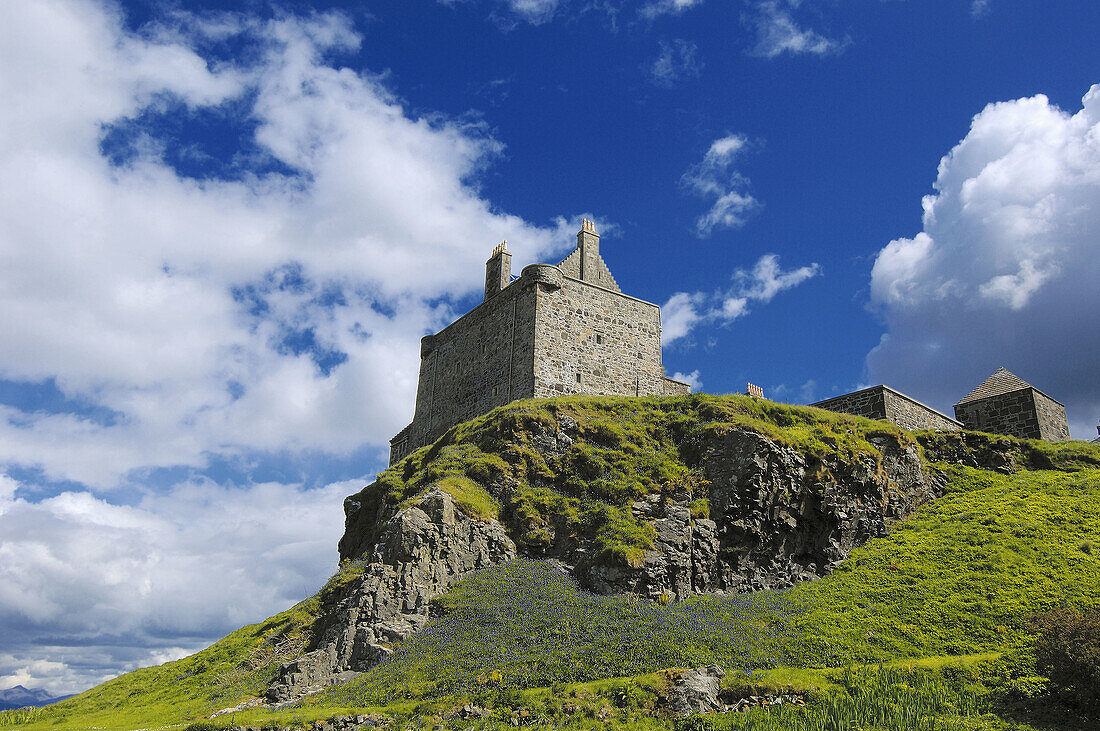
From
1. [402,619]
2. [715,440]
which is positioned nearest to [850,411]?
[715,440]

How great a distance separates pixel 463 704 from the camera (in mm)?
19766

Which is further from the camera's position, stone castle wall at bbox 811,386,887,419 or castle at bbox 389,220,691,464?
castle at bbox 389,220,691,464

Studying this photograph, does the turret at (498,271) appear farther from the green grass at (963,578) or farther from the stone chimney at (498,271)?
the green grass at (963,578)

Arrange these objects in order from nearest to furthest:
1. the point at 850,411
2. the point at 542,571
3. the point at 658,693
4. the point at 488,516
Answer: the point at 658,693 < the point at 542,571 < the point at 488,516 < the point at 850,411

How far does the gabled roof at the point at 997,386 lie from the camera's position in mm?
40938

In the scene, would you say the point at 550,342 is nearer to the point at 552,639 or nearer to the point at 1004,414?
the point at 552,639

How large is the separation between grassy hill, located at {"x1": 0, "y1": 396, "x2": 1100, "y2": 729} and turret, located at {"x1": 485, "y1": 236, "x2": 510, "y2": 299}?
12.5 meters

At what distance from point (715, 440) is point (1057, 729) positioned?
14622 mm

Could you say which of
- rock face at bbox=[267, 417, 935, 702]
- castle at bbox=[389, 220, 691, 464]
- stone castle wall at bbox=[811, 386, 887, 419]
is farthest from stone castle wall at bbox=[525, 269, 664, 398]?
stone castle wall at bbox=[811, 386, 887, 419]

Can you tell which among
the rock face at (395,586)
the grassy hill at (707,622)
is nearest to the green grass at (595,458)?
the grassy hill at (707,622)

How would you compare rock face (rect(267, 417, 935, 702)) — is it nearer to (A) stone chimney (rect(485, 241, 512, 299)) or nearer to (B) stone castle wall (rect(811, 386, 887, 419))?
(B) stone castle wall (rect(811, 386, 887, 419))

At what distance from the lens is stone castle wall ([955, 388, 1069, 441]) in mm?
39094

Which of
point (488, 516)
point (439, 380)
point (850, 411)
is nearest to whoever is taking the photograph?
point (488, 516)

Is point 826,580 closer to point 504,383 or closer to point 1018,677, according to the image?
point 1018,677
